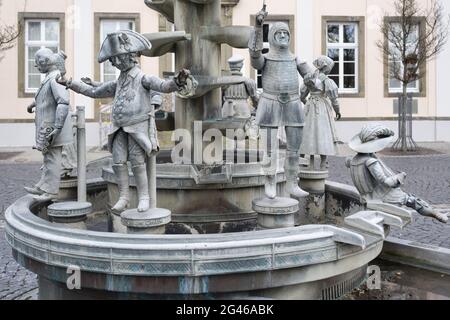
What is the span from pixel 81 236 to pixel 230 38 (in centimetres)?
242

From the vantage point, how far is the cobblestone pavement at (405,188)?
5785 mm

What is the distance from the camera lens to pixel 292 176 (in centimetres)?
507

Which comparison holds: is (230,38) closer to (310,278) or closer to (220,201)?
(220,201)

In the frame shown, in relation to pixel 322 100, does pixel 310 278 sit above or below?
below

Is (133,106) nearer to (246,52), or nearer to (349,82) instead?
(246,52)

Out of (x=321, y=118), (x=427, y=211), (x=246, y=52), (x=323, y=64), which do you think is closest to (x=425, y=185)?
(x=321, y=118)

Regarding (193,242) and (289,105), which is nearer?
(193,242)

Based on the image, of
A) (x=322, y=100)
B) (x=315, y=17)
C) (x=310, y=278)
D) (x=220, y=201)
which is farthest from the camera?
(x=315, y=17)

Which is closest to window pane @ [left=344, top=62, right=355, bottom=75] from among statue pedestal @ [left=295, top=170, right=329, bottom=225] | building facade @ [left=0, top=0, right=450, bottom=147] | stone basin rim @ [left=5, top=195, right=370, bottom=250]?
building facade @ [left=0, top=0, right=450, bottom=147]

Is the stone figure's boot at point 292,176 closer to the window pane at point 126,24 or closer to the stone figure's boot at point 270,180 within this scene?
the stone figure's boot at point 270,180

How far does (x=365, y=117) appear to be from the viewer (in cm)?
2170

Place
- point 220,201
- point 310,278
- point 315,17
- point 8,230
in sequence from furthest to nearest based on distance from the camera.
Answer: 1. point 315,17
2. point 220,201
3. point 8,230
4. point 310,278

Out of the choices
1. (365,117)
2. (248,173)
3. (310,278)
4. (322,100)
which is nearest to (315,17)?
(365,117)

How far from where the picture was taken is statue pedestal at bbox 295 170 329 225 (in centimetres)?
604
